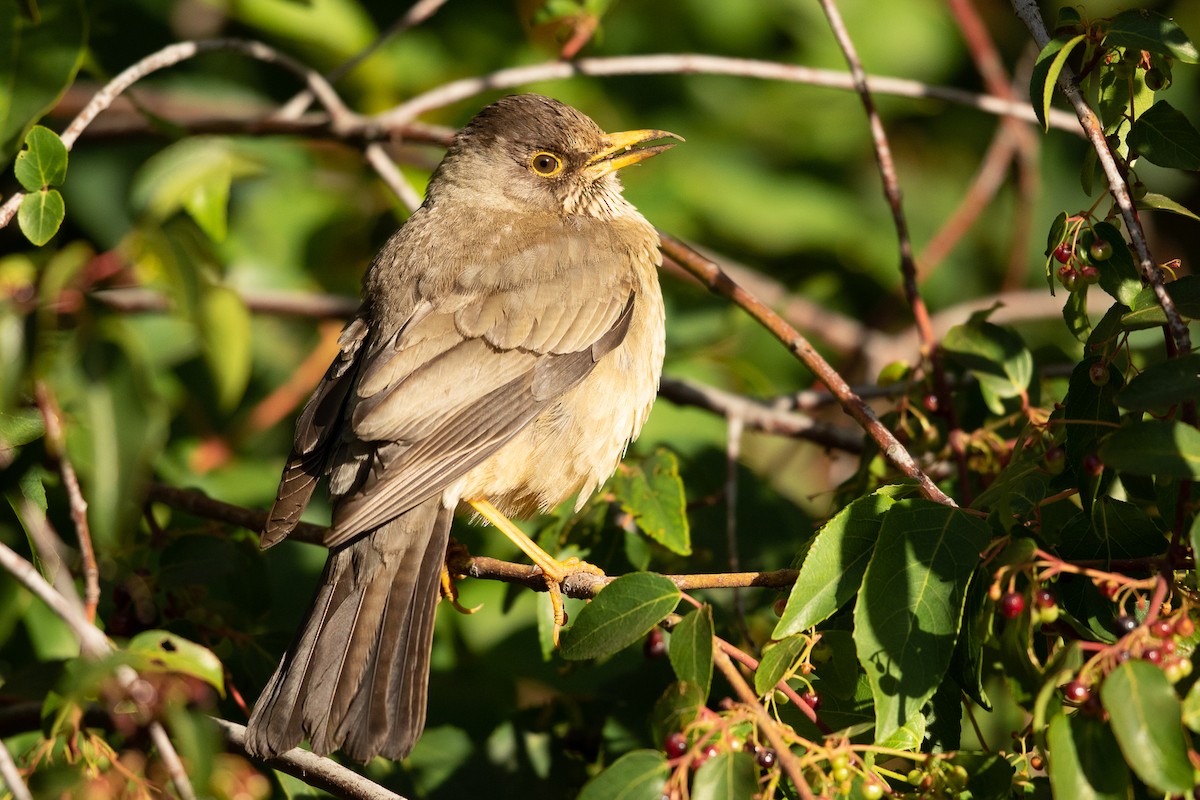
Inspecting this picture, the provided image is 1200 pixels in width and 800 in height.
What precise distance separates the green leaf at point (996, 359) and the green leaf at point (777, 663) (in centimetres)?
134

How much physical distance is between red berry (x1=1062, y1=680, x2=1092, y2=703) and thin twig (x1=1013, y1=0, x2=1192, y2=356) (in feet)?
2.28

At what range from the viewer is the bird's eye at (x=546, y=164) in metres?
4.37

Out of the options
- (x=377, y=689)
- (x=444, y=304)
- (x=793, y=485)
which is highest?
(x=444, y=304)

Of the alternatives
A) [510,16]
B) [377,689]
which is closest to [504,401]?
[377,689]

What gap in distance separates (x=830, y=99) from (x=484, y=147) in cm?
206

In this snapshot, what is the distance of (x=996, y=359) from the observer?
3.42m

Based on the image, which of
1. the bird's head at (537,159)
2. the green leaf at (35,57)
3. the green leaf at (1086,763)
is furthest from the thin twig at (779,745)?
the bird's head at (537,159)

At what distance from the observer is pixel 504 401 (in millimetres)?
3459

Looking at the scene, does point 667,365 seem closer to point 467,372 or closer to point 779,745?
point 467,372

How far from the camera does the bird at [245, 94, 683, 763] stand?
2.92 meters

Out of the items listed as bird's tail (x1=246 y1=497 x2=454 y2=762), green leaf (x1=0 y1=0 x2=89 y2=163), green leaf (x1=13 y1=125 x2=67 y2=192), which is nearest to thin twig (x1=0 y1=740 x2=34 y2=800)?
bird's tail (x1=246 y1=497 x2=454 y2=762)

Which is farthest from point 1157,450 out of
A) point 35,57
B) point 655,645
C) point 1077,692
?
point 35,57

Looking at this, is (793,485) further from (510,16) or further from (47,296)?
(47,296)

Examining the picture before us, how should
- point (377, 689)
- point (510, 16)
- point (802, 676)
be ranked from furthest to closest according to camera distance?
point (510, 16), point (377, 689), point (802, 676)
